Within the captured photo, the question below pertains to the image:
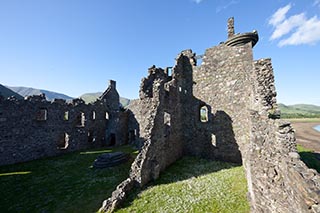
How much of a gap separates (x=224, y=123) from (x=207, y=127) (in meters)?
1.80

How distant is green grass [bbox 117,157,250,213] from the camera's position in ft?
28.9

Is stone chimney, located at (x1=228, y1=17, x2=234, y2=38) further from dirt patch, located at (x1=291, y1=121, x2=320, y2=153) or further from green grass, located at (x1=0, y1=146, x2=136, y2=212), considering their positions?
dirt patch, located at (x1=291, y1=121, x2=320, y2=153)

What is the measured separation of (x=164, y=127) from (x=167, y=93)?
3.32 m

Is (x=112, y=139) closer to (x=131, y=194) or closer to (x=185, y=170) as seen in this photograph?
(x=185, y=170)

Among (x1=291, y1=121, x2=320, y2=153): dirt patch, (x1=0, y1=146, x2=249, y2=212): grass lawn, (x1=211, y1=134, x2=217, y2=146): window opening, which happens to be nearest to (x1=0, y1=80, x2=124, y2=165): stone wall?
(x1=0, y1=146, x2=249, y2=212): grass lawn

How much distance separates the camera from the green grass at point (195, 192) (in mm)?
8812

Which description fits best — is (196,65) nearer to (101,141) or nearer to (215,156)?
(215,156)

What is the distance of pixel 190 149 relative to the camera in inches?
712

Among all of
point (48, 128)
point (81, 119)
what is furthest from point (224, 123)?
point (81, 119)

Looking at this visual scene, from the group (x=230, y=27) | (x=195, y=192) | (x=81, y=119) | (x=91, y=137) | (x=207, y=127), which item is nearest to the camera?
(x=195, y=192)

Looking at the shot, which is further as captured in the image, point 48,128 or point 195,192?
point 48,128

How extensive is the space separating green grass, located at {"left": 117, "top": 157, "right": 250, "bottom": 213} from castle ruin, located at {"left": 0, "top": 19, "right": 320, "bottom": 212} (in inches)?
31.5

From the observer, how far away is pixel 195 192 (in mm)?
10305

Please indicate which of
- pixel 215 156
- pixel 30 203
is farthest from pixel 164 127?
pixel 30 203
